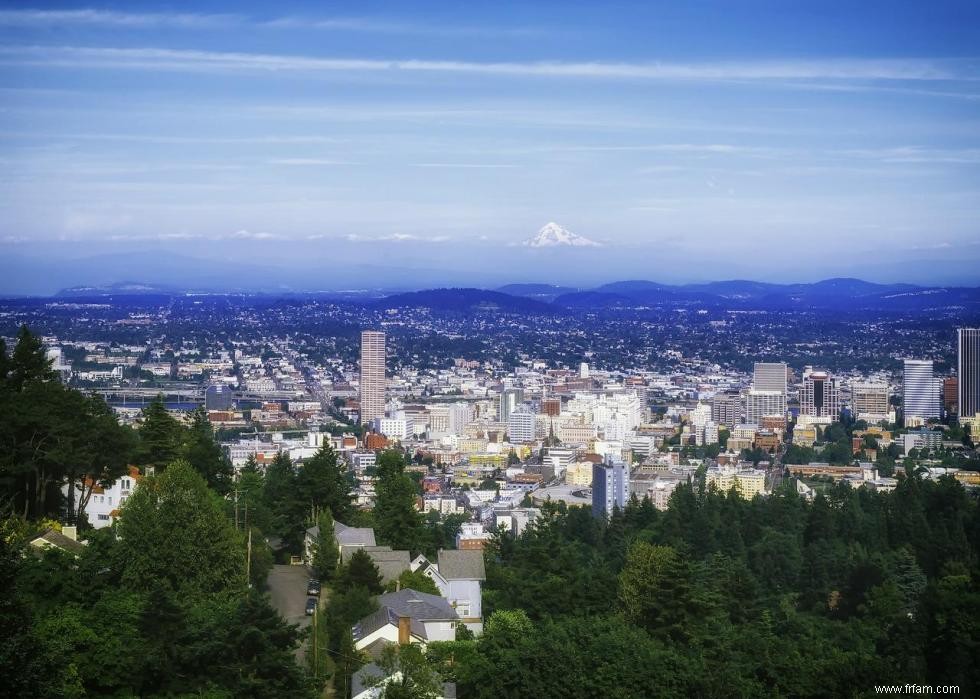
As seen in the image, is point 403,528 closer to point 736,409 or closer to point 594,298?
Result: point 736,409

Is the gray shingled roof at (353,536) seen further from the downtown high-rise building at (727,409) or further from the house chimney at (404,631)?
the downtown high-rise building at (727,409)

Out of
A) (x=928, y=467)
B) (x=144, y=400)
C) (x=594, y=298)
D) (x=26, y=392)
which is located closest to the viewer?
(x=26, y=392)

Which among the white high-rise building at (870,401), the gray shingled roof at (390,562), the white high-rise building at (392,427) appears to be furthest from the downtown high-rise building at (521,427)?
the gray shingled roof at (390,562)

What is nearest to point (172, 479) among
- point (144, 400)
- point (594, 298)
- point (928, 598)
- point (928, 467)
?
point (928, 598)

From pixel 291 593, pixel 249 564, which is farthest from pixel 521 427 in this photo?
pixel 249 564

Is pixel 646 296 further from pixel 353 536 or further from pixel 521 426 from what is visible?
pixel 353 536

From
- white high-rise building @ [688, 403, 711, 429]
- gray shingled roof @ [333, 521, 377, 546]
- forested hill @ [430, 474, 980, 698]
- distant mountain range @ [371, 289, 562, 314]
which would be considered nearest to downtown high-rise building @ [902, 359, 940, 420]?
white high-rise building @ [688, 403, 711, 429]
